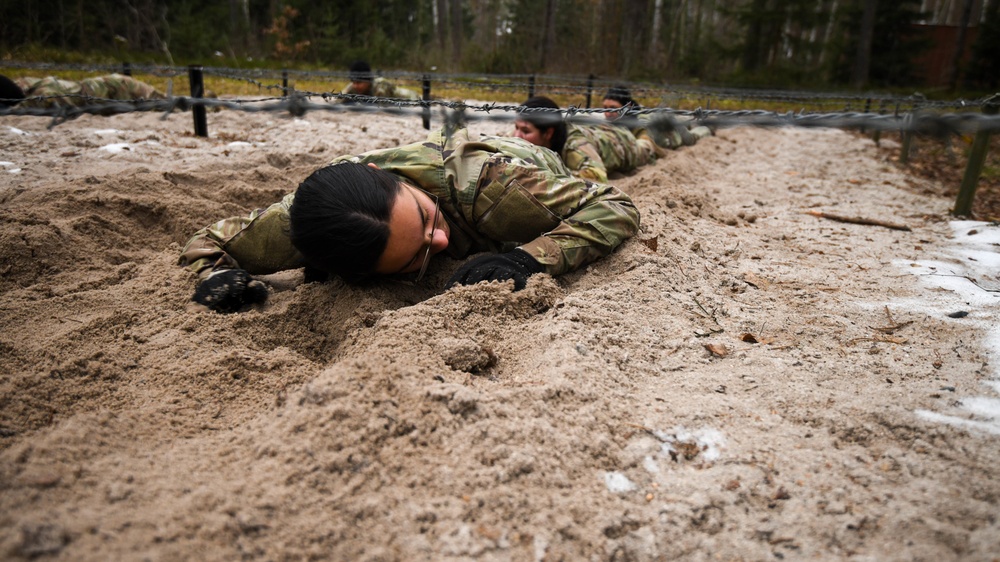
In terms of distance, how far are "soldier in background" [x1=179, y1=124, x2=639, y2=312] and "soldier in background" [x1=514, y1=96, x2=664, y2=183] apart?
1.64 m

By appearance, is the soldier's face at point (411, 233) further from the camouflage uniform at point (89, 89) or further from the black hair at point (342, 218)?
the camouflage uniform at point (89, 89)

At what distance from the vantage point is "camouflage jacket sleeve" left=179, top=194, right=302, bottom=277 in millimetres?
2656

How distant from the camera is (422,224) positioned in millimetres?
2318

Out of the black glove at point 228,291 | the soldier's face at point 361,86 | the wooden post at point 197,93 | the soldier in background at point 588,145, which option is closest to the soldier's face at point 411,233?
the black glove at point 228,291

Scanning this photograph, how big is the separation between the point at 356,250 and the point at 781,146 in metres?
8.31

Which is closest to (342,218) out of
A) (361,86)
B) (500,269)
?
(500,269)

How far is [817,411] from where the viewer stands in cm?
165

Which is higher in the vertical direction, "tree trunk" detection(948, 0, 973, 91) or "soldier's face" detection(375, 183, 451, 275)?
"tree trunk" detection(948, 0, 973, 91)

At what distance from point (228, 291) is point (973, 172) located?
5.13m

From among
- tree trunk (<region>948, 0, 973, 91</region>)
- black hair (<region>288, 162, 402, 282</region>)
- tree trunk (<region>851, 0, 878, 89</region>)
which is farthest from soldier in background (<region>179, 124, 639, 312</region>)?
tree trunk (<region>948, 0, 973, 91</region>)

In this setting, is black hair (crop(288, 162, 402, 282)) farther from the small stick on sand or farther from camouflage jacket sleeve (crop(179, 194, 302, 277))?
the small stick on sand

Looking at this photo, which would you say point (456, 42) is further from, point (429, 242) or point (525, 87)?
point (429, 242)

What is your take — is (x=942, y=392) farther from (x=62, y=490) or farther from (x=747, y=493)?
(x=62, y=490)

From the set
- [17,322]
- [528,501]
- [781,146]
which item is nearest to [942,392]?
[528,501]
